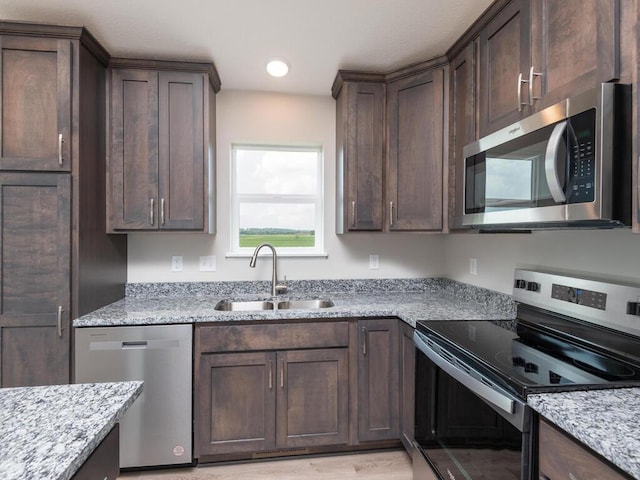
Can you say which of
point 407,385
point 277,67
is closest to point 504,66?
point 277,67

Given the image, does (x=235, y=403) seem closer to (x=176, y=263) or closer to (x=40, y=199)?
(x=176, y=263)

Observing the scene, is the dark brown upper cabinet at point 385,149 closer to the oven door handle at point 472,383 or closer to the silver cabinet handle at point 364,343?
the silver cabinet handle at point 364,343

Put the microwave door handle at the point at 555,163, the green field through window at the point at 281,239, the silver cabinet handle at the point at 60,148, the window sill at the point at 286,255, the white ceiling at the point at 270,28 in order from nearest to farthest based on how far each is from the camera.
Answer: the microwave door handle at the point at 555,163 < the white ceiling at the point at 270,28 < the silver cabinet handle at the point at 60,148 < the window sill at the point at 286,255 < the green field through window at the point at 281,239

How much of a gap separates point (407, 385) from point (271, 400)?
769 mm

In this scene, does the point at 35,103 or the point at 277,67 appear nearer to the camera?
the point at 35,103

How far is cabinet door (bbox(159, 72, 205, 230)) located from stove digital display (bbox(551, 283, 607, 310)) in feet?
6.34

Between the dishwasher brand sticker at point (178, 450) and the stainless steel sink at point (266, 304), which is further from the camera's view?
the stainless steel sink at point (266, 304)

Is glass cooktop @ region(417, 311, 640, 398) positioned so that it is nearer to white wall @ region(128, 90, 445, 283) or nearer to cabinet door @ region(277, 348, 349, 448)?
cabinet door @ region(277, 348, 349, 448)

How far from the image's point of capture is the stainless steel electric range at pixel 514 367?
103 centimetres

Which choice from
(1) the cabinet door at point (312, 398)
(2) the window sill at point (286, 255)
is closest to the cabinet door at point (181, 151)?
(2) the window sill at point (286, 255)

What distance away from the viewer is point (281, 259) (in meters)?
2.62

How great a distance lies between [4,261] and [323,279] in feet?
6.12

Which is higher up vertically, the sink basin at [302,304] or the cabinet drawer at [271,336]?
the sink basin at [302,304]

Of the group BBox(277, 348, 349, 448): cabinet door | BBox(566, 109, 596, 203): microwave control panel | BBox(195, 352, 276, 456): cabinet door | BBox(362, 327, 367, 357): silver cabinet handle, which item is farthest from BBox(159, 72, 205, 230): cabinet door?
BBox(566, 109, 596, 203): microwave control panel
